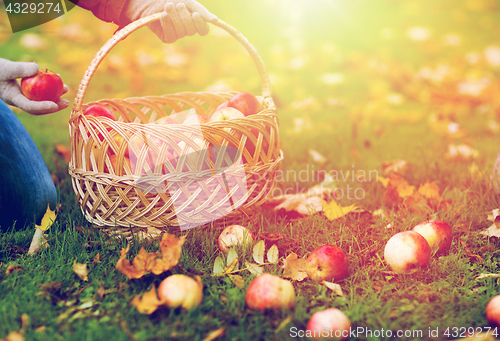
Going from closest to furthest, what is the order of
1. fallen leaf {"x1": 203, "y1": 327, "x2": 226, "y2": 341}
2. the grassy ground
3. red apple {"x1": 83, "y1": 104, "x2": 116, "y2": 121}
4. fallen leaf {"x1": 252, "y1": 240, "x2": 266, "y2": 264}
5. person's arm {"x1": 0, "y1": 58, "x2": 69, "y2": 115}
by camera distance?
fallen leaf {"x1": 203, "y1": 327, "x2": 226, "y2": 341}
the grassy ground
fallen leaf {"x1": 252, "y1": 240, "x2": 266, "y2": 264}
person's arm {"x1": 0, "y1": 58, "x2": 69, "y2": 115}
red apple {"x1": 83, "y1": 104, "x2": 116, "y2": 121}

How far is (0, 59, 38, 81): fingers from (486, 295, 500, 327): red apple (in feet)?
5.96

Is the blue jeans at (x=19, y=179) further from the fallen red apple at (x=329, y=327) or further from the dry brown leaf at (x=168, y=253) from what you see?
the fallen red apple at (x=329, y=327)

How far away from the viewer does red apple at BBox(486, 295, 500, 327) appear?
1.07 meters

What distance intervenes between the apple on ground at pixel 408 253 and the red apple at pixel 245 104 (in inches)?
33.0

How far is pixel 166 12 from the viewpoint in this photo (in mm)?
1530

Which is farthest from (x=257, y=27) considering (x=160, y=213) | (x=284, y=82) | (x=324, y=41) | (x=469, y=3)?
(x=160, y=213)

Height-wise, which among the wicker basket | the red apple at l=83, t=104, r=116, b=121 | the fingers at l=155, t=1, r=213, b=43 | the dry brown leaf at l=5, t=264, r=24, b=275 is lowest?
the dry brown leaf at l=5, t=264, r=24, b=275

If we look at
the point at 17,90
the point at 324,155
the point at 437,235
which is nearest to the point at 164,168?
the point at 17,90

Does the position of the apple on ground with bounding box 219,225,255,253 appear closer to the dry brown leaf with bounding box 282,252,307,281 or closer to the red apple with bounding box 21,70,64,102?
the dry brown leaf with bounding box 282,252,307,281

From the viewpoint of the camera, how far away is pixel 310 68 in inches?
168

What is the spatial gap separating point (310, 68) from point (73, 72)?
2.54 metres

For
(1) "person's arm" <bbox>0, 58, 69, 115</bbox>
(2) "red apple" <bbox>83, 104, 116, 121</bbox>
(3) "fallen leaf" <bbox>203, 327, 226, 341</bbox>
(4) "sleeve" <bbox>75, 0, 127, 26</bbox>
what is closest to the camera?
(3) "fallen leaf" <bbox>203, 327, 226, 341</bbox>

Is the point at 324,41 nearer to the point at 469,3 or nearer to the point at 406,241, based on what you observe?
the point at 469,3

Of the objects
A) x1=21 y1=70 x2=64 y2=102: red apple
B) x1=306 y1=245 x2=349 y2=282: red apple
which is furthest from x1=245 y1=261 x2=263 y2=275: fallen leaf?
x1=21 y1=70 x2=64 y2=102: red apple
